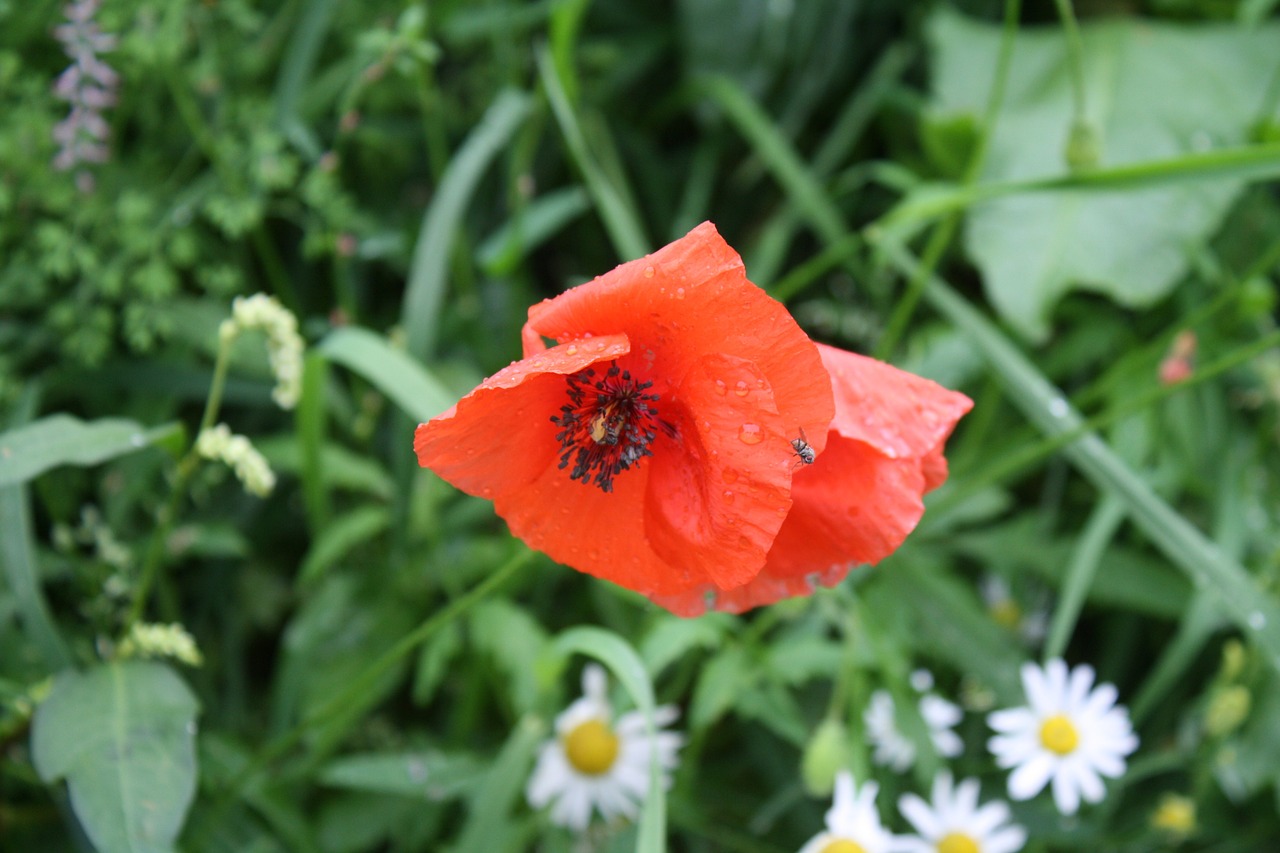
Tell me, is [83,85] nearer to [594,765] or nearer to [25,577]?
[25,577]

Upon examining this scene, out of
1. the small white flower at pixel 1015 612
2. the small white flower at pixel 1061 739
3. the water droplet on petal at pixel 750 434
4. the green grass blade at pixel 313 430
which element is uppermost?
the water droplet on petal at pixel 750 434

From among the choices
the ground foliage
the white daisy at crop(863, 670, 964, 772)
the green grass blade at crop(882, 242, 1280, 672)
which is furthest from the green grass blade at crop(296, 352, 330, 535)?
the green grass blade at crop(882, 242, 1280, 672)

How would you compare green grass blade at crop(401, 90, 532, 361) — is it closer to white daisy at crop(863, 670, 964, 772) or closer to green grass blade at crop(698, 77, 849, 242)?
green grass blade at crop(698, 77, 849, 242)

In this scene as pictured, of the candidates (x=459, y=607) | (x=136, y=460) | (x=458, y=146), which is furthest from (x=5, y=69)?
(x=459, y=607)

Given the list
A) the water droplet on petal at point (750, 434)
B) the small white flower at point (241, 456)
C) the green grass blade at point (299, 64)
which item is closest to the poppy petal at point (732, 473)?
the water droplet on petal at point (750, 434)

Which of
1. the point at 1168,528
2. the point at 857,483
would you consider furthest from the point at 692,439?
the point at 1168,528

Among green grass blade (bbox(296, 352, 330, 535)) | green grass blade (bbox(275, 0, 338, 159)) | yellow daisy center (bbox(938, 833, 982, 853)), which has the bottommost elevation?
yellow daisy center (bbox(938, 833, 982, 853))

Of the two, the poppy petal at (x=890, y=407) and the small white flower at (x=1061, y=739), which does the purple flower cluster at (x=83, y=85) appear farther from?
the small white flower at (x=1061, y=739)
